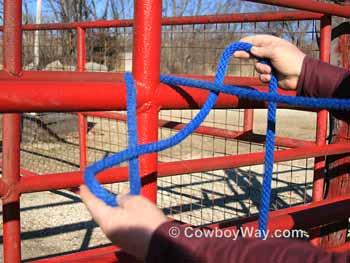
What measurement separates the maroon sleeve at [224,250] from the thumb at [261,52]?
1.79 feet

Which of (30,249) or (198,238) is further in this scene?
(30,249)

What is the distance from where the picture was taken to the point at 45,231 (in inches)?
147

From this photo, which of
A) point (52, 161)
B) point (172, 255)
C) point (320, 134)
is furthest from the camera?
point (52, 161)

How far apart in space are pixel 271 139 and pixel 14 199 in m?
0.78

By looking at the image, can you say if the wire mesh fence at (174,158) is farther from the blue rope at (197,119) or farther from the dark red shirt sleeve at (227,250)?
the dark red shirt sleeve at (227,250)

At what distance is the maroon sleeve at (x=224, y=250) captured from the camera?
74 cm

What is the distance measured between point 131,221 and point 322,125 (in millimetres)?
1891

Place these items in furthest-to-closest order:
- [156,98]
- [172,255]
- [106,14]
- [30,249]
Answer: [106,14] < [30,249] < [156,98] < [172,255]

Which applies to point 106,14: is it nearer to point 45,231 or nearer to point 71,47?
point 71,47

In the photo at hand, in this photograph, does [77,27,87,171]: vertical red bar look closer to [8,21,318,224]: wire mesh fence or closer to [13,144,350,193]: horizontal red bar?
[8,21,318,224]: wire mesh fence

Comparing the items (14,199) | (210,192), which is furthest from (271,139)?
(210,192)

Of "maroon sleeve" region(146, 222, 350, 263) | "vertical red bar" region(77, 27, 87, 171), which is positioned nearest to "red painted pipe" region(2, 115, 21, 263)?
"maroon sleeve" region(146, 222, 350, 263)

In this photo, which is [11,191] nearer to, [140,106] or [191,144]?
[140,106]

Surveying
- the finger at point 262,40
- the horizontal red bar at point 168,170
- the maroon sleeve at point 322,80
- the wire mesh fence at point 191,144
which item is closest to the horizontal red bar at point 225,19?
the wire mesh fence at point 191,144
